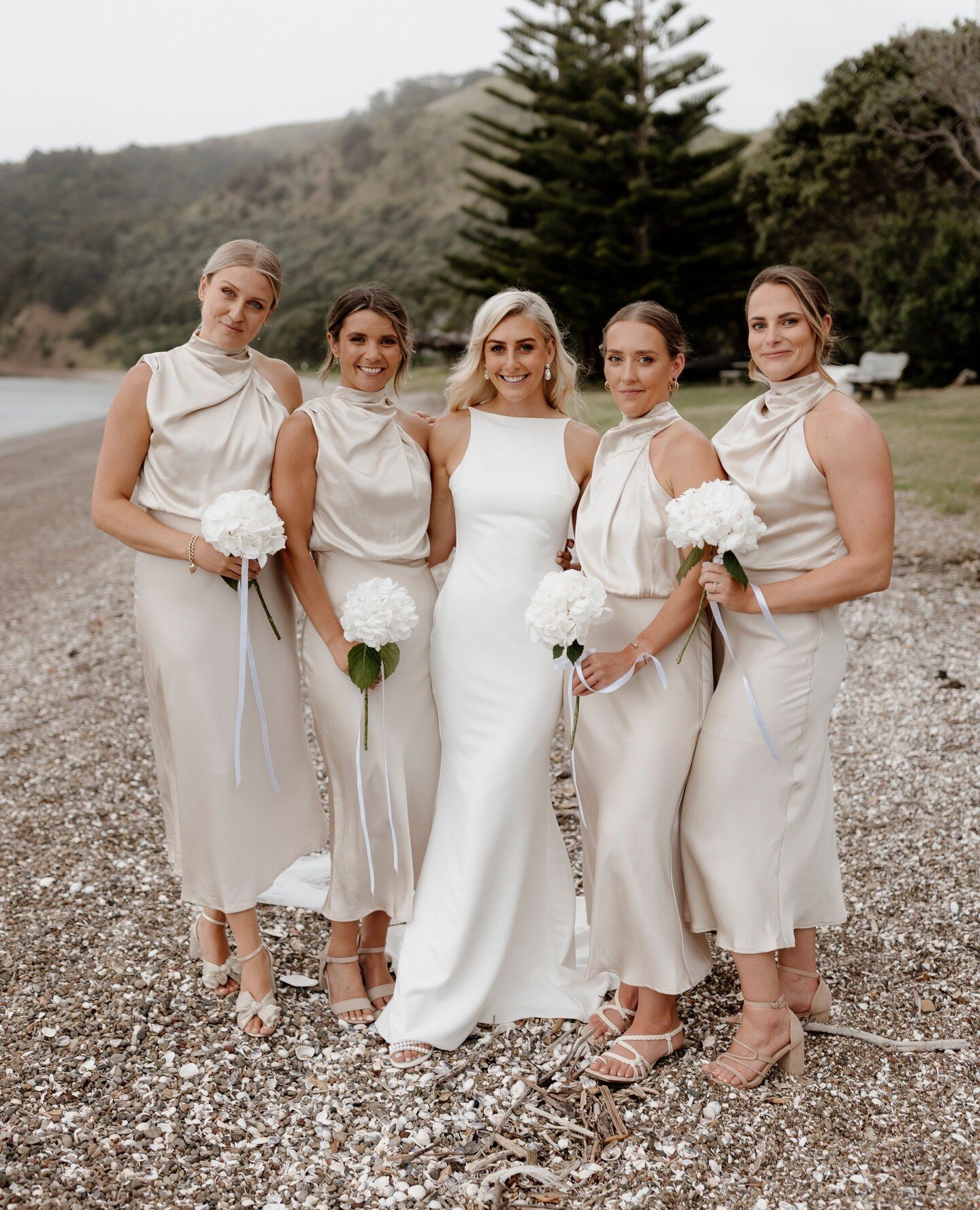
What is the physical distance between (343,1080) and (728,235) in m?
31.0

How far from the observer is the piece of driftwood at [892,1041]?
3.05 metres

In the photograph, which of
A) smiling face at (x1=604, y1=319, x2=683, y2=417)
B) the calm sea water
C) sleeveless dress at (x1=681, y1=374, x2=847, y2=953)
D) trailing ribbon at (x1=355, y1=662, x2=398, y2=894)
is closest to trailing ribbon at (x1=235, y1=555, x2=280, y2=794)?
Result: trailing ribbon at (x1=355, y1=662, x2=398, y2=894)

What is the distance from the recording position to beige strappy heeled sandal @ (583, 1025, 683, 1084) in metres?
2.94

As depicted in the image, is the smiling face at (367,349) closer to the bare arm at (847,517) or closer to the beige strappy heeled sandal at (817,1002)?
the bare arm at (847,517)

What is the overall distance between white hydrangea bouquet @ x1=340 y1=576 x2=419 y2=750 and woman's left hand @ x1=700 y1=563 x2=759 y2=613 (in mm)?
857

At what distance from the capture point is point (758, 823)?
112 inches

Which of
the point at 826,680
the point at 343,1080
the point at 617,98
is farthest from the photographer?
the point at 617,98

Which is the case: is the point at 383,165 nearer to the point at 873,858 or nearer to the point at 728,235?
the point at 728,235

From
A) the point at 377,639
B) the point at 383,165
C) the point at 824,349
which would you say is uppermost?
the point at 383,165

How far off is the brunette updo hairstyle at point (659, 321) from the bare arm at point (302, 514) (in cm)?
94

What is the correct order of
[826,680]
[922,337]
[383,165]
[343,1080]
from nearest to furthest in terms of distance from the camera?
[826,680]
[343,1080]
[922,337]
[383,165]

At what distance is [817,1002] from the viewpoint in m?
3.15

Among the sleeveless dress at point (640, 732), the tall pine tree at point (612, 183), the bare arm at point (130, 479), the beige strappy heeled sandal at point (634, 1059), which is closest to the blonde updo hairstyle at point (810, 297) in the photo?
the sleeveless dress at point (640, 732)

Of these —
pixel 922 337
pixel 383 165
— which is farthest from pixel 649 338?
pixel 383 165
